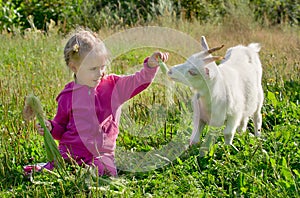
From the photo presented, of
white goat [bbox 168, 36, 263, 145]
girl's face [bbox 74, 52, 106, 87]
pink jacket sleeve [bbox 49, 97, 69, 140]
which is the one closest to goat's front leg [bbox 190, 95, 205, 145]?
white goat [bbox 168, 36, 263, 145]

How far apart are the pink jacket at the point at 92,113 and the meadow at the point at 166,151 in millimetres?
220

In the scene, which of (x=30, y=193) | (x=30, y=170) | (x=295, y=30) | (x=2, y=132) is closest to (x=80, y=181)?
(x=30, y=193)

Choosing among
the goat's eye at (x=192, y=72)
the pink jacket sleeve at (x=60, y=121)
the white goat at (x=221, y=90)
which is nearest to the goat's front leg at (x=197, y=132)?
the white goat at (x=221, y=90)

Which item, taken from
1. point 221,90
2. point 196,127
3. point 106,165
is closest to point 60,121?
point 106,165

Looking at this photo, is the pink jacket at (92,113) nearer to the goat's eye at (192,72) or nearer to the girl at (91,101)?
the girl at (91,101)

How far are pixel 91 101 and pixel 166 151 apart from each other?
697 mm

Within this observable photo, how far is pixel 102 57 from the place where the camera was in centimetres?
378

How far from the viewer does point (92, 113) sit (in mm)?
3932

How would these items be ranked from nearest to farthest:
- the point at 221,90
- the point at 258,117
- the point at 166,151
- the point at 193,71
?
the point at 193,71, the point at 221,90, the point at 166,151, the point at 258,117

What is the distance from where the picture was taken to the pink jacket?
3.91 metres

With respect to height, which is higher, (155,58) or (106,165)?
(155,58)

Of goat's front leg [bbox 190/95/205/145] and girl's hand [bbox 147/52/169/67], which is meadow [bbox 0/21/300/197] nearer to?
goat's front leg [bbox 190/95/205/145]

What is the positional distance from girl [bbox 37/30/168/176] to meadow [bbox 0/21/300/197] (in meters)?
0.21

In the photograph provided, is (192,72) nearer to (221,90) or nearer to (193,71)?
(193,71)
